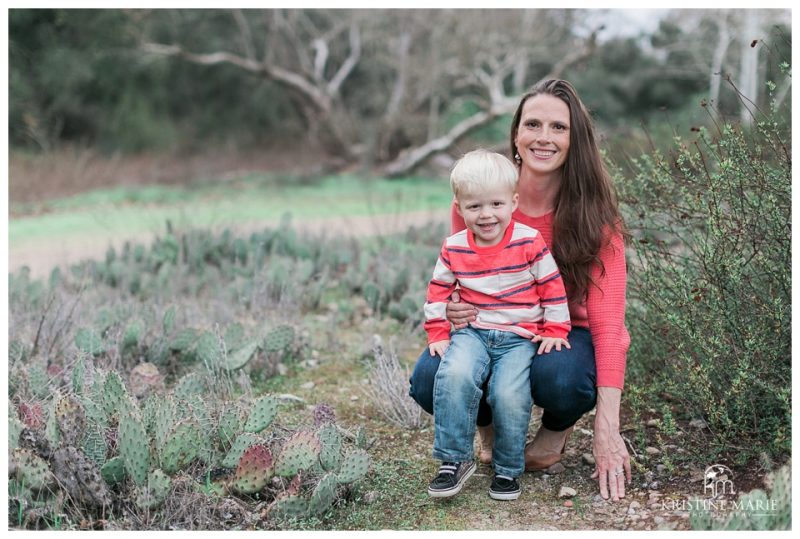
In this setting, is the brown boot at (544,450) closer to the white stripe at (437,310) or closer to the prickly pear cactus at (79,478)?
the white stripe at (437,310)

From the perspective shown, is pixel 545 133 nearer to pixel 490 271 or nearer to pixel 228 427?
pixel 490 271

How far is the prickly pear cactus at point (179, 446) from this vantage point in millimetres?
2443

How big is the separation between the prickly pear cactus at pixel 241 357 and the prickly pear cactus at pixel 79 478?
1.15 metres

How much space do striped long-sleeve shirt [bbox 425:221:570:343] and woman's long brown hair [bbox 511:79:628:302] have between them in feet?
0.46

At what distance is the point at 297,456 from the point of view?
2518 millimetres

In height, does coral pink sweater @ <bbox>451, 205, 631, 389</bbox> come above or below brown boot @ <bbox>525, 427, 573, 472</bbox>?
above

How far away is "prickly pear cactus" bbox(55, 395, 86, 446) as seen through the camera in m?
2.55

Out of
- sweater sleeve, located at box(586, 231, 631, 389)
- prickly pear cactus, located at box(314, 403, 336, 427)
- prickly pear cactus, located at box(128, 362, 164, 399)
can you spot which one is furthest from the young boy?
prickly pear cactus, located at box(128, 362, 164, 399)

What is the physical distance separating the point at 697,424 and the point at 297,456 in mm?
1495

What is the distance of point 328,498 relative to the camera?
2447mm

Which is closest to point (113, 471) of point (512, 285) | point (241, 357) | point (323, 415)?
point (323, 415)

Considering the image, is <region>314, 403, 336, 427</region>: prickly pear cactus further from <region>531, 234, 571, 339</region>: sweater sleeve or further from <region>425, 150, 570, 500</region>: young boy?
<region>531, 234, 571, 339</region>: sweater sleeve

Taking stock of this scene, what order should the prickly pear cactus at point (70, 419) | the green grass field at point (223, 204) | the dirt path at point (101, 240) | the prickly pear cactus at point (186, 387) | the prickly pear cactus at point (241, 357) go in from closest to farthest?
the prickly pear cactus at point (70, 419), the prickly pear cactus at point (186, 387), the prickly pear cactus at point (241, 357), the dirt path at point (101, 240), the green grass field at point (223, 204)

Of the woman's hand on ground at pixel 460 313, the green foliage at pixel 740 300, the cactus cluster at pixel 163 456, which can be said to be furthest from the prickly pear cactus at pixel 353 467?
the green foliage at pixel 740 300
